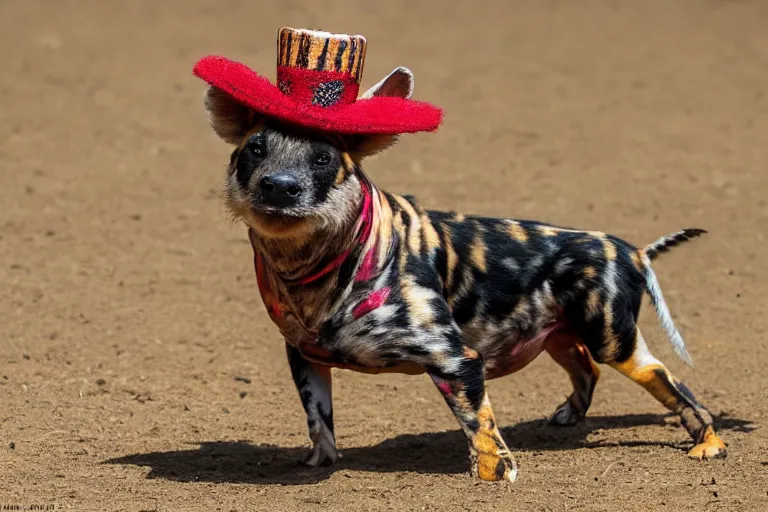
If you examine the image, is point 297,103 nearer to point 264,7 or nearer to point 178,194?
point 178,194

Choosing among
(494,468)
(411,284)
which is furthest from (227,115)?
(494,468)

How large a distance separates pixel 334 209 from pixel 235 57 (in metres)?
9.60

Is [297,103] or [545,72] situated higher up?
[297,103]

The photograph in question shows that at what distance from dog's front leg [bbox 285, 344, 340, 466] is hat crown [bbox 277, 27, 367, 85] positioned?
1499mm

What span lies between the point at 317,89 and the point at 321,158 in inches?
11.4

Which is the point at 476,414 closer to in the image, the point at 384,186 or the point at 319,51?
the point at 319,51

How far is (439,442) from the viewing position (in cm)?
697

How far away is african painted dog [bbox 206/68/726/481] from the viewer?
548cm

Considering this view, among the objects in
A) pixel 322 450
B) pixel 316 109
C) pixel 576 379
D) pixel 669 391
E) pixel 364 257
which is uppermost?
pixel 316 109

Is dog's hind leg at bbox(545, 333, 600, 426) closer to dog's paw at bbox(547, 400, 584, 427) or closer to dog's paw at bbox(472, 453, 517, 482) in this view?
dog's paw at bbox(547, 400, 584, 427)

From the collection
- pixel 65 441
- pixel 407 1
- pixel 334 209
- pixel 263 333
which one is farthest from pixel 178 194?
pixel 407 1

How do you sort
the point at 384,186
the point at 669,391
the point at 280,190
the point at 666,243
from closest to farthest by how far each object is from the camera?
the point at 280,190, the point at 669,391, the point at 666,243, the point at 384,186

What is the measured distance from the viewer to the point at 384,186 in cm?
1146

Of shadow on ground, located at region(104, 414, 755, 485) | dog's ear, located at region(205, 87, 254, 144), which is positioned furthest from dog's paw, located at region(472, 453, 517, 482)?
dog's ear, located at region(205, 87, 254, 144)
